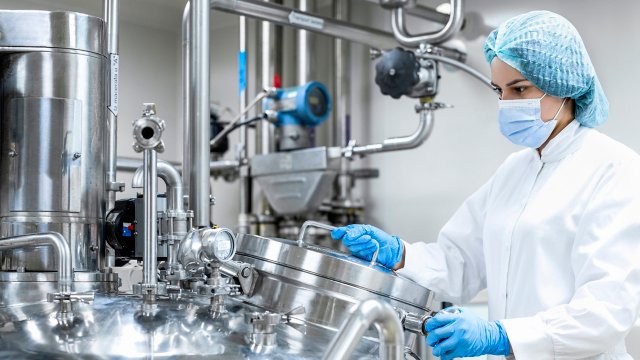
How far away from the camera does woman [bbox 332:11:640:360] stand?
1269mm

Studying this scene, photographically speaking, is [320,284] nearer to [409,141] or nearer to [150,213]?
[150,213]

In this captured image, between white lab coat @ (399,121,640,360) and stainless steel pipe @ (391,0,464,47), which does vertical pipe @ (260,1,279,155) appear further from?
white lab coat @ (399,121,640,360)

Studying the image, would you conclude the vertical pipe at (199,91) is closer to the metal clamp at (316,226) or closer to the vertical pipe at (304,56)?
the metal clamp at (316,226)

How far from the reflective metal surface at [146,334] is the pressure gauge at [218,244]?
83 millimetres

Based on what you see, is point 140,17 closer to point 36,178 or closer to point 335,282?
point 36,178

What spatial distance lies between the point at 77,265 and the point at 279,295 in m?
0.38

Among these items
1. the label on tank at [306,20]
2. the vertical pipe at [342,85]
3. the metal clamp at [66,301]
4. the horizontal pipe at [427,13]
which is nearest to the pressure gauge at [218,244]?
the metal clamp at [66,301]

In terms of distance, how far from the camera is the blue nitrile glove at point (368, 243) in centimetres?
147

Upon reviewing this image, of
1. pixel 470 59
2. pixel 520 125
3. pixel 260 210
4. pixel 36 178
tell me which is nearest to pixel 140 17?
pixel 260 210

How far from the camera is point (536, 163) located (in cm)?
156

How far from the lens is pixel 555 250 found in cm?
139

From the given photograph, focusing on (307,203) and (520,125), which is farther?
(307,203)

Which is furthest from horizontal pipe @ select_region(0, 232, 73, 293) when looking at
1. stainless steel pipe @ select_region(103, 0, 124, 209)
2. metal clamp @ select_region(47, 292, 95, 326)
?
stainless steel pipe @ select_region(103, 0, 124, 209)

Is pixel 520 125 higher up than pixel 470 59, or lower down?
lower down
